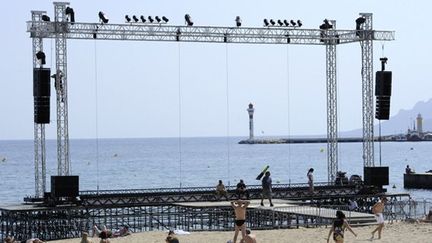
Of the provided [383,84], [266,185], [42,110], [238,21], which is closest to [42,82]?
[42,110]

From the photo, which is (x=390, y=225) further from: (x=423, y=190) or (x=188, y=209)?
(x=423, y=190)

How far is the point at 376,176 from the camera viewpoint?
1897 inches

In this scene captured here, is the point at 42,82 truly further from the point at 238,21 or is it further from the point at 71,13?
the point at 238,21

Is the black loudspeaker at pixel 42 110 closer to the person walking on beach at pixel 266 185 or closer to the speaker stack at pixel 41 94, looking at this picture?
the speaker stack at pixel 41 94

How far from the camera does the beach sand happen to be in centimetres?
3076

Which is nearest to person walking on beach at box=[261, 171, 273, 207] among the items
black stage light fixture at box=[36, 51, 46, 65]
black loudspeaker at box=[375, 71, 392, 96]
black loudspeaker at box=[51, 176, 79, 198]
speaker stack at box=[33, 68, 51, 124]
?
black loudspeaker at box=[51, 176, 79, 198]

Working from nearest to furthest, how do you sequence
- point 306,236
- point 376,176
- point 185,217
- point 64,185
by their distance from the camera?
1. point 306,236
2. point 64,185
3. point 185,217
4. point 376,176

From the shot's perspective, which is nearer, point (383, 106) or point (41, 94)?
point (41, 94)

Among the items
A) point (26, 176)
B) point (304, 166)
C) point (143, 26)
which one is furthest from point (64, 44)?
point (304, 166)

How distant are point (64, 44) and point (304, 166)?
11068cm

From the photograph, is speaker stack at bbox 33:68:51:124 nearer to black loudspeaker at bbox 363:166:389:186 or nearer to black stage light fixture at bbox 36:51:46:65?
black stage light fixture at bbox 36:51:46:65

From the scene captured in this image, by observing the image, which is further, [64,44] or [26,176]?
[26,176]

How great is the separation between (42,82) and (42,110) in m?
1.20

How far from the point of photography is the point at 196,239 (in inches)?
1272
